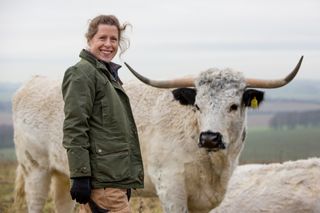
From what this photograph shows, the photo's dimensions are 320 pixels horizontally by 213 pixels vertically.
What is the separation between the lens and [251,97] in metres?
7.50

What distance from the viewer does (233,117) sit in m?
7.28

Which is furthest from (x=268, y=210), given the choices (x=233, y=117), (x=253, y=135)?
(x=253, y=135)

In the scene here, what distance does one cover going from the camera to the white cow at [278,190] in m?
8.52

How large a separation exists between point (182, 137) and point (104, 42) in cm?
234

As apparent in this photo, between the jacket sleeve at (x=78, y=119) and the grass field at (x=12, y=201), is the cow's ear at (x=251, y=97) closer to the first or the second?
the jacket sleeve at (x=78, y=119)

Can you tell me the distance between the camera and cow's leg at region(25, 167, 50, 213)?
9.41 m

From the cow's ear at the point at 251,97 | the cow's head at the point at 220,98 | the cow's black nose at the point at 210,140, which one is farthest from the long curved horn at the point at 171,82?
the cow's black nose at the point at 210,140

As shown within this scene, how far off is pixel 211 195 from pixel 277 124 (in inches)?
3853

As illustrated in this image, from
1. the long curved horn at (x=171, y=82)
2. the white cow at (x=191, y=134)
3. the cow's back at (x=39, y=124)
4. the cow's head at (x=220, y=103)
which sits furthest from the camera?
the cow's back at (x=39, y=124)

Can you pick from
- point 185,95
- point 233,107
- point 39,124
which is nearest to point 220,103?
point 233,107

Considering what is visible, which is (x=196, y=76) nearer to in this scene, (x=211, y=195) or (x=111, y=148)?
(x=211, y=195)

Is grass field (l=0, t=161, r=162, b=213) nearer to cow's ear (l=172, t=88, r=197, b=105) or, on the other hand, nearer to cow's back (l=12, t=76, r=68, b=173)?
→ cow's back (l=12, t=76, r=68, b=173)

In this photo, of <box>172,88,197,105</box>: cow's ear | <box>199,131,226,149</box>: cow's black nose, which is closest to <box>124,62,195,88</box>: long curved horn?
<box>172,88,197,105</box>: cow's ear

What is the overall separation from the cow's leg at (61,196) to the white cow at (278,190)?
2076 millimetres
